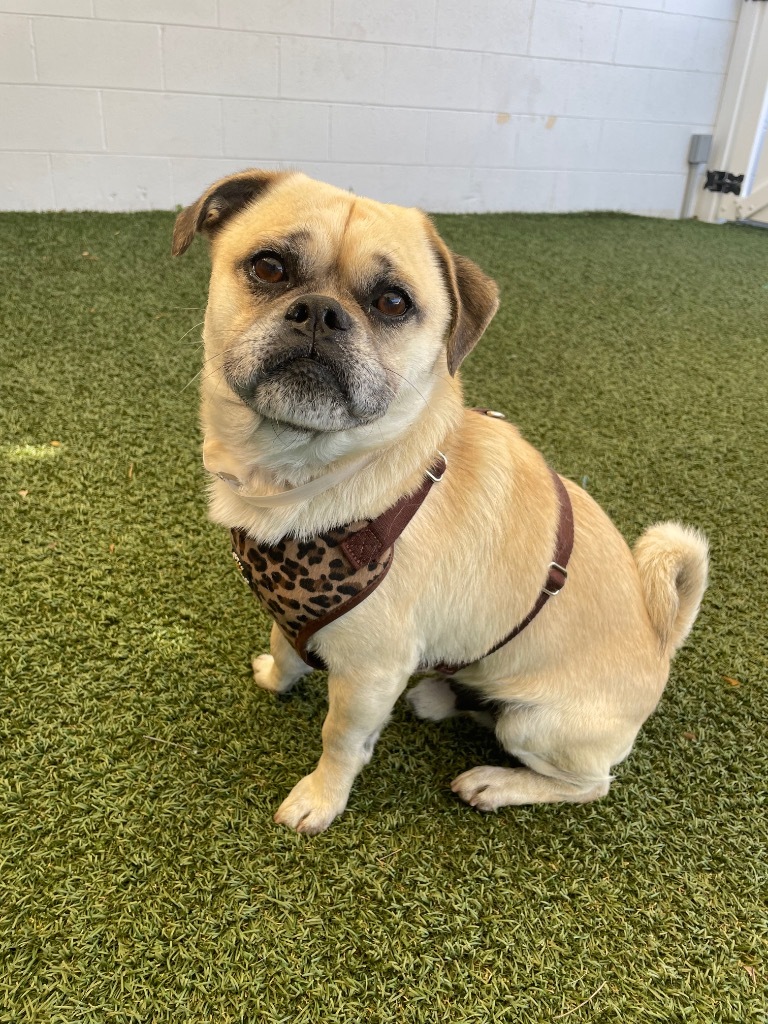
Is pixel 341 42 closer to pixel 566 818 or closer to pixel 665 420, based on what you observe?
pixel 665 420

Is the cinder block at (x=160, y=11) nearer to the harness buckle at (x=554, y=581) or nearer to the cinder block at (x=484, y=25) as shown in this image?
the cinder block at (x=484, y=25)

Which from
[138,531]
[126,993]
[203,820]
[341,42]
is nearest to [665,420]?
[138,531]

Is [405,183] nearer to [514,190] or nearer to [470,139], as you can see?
[470,139]

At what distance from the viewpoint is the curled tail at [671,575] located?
1439 millimetres

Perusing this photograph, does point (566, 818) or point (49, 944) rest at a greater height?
point (49, 944)

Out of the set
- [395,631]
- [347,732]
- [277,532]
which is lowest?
[347,732]

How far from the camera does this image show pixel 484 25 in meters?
5.15

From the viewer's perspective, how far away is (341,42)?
15.8 feet

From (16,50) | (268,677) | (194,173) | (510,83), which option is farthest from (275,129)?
(268,677)

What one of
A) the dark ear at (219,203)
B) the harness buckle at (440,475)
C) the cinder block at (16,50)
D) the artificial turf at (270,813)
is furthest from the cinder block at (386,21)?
the harness buckle at (440,475)

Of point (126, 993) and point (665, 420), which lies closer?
point (126, 993)

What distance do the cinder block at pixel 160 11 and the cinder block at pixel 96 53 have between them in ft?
0.15

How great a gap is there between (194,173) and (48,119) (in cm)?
91

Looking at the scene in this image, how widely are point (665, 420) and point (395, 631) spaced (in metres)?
2.13
